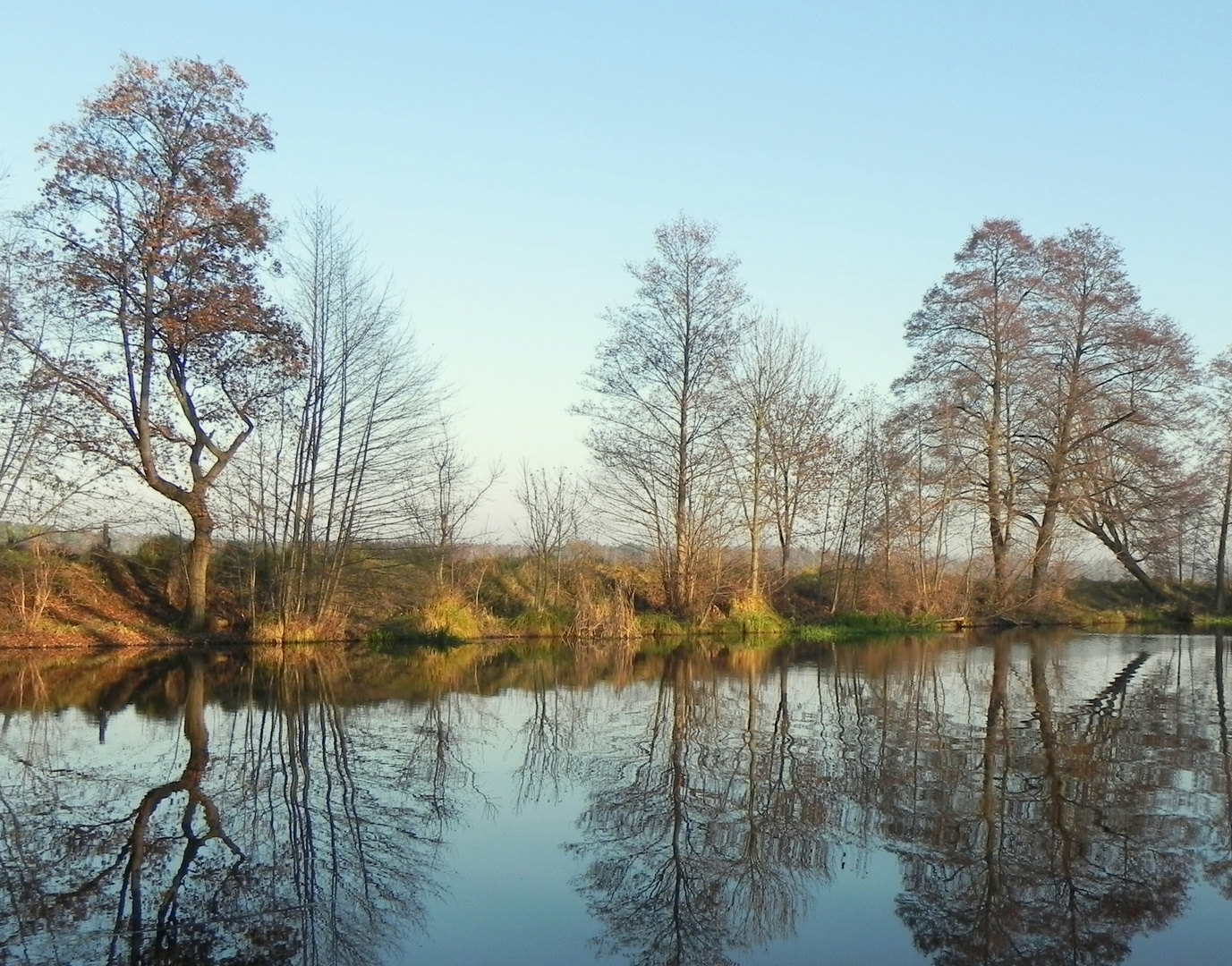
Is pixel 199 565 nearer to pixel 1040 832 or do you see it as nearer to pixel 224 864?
pixel 224 864

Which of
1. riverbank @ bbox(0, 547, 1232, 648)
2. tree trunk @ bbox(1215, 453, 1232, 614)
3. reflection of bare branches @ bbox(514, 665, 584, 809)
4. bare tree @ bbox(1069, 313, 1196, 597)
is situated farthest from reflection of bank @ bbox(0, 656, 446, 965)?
tree trunk @ bbox(1215, 453, 1232, 614)

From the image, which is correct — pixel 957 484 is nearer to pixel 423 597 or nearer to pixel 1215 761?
pixel 423 597

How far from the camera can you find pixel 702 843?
596 centimetres

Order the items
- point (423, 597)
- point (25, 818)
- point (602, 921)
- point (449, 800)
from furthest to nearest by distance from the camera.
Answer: point (423, 597), point (449, 800), point (25, 818), point (602, 921)

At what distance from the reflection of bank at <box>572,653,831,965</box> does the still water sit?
2cm

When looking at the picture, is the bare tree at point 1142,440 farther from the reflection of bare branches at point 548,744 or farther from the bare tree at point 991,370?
the reflection of bare branches at point 548,744

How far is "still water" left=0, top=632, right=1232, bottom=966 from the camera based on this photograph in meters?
4.58

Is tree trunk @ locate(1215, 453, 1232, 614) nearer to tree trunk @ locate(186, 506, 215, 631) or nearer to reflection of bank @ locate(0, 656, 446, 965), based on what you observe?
tree trunk @ locate(186, 506, 215, 631)

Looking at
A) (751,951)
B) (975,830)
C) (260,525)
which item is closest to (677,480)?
(260,525)

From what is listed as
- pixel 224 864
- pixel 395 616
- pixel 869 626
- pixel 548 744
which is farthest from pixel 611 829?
pixel 869 626

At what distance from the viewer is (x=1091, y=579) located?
1355 inches

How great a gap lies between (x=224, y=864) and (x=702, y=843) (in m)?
2.77

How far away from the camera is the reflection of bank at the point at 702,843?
4738 millimetres

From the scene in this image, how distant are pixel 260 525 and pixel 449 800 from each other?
1489 cm
